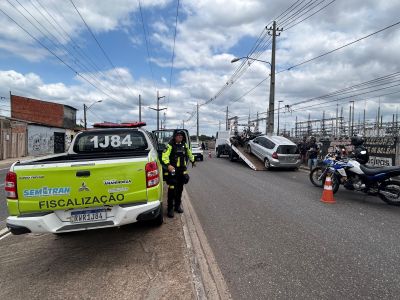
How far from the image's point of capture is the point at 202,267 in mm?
3932

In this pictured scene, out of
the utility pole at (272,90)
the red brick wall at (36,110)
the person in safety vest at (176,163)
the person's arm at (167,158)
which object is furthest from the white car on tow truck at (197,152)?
the red brick wall at (36,110)

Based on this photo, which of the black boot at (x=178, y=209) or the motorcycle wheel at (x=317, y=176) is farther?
the motorcycle wheel at (x=317, y=176)

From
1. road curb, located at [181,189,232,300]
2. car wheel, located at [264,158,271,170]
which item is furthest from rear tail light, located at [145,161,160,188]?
car wheel, located at [264,158,271,170]

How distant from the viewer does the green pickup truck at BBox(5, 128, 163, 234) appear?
3857mm

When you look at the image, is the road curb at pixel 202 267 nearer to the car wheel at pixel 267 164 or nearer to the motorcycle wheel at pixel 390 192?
the motorcycle wheel at pixel 390 192

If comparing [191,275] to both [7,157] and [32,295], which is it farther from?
[7,157]

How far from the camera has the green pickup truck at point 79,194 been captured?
386 centimetres

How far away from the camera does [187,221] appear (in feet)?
19.9

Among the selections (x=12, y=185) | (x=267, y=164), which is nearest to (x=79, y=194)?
(x=12, y=185)

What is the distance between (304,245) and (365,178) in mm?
4413

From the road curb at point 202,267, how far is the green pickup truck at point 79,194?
2.77ft

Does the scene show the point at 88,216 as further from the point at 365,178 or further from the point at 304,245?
the point at 365,178

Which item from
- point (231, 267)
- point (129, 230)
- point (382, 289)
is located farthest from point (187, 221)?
point (382, 289)

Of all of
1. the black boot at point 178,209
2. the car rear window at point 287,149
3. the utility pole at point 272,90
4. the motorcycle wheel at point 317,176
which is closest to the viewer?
the black boot at point 178,209
